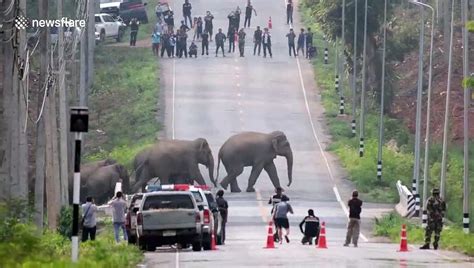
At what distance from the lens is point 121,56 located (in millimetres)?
103062

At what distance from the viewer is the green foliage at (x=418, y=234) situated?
47.4 meters

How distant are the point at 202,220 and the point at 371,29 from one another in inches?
1848

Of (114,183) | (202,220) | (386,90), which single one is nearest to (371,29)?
(386,90)

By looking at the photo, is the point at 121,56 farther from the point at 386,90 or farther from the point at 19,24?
the point at 19,24

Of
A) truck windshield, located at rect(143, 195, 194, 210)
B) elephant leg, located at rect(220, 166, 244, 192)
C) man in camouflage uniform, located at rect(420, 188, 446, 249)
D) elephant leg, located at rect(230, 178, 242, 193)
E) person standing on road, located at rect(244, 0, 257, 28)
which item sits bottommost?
elephant leg, located at rect(230, 178, 242, 193)

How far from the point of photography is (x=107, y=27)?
351 feet

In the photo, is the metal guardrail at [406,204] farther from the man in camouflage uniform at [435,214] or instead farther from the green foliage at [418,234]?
the man in camouflage uniform at [435,214]

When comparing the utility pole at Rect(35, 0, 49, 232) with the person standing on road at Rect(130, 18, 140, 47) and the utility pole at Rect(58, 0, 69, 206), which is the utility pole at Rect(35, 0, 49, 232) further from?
the person standing on road at Rect(130, 18, 140, 47)

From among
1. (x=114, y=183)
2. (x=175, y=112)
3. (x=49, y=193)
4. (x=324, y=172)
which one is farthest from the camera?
(x=175, y=112)

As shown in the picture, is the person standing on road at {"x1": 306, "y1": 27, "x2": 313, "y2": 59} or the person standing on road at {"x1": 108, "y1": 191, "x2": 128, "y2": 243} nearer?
the person standing on road at {"x1": 108, "y1": 191, "x2": 128, "y2": 243}

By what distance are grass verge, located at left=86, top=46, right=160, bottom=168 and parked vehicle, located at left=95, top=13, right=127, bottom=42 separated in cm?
112

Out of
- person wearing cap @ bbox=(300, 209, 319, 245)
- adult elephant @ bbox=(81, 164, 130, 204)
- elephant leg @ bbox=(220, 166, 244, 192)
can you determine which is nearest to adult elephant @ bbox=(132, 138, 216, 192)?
elephant leg @ bbox=(220, 166, 244, 192)

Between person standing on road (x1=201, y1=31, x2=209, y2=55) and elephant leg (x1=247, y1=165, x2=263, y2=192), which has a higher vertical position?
person standing on road (x1=201, y1=31, x2=209, y2=55)

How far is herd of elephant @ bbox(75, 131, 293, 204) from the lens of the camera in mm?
69188
